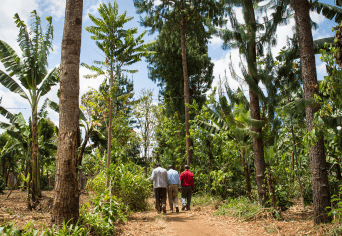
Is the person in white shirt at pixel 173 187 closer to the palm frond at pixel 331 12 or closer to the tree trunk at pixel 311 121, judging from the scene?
the tree trunk at pixel 311 121

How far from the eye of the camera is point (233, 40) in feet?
26.4

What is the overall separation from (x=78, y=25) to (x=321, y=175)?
6631 mm

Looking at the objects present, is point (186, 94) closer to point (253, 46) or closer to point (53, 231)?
point (253, 46)

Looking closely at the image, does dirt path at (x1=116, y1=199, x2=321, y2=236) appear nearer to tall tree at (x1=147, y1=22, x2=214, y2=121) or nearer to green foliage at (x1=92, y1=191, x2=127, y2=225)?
green foliage at (x1=92, y1=191, x2=127, y2=225)

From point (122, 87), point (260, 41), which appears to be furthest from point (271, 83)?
point (122, 87)

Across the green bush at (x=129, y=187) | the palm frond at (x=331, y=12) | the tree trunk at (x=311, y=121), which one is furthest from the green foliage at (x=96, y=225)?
the palm frond at (x=331, y=12)

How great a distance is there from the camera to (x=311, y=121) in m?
5.91

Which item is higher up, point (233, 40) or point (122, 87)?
point (122, 87)

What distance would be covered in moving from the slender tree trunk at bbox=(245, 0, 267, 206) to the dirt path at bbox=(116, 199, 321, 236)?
109 centimetres

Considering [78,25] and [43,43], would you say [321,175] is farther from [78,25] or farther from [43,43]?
[43,43]

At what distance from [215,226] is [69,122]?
16.0 feet

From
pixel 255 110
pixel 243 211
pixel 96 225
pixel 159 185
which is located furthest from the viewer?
pixel 159 185

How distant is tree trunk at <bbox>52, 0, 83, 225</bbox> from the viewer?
466 centimetres

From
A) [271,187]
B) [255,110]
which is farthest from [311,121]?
[271,187]
